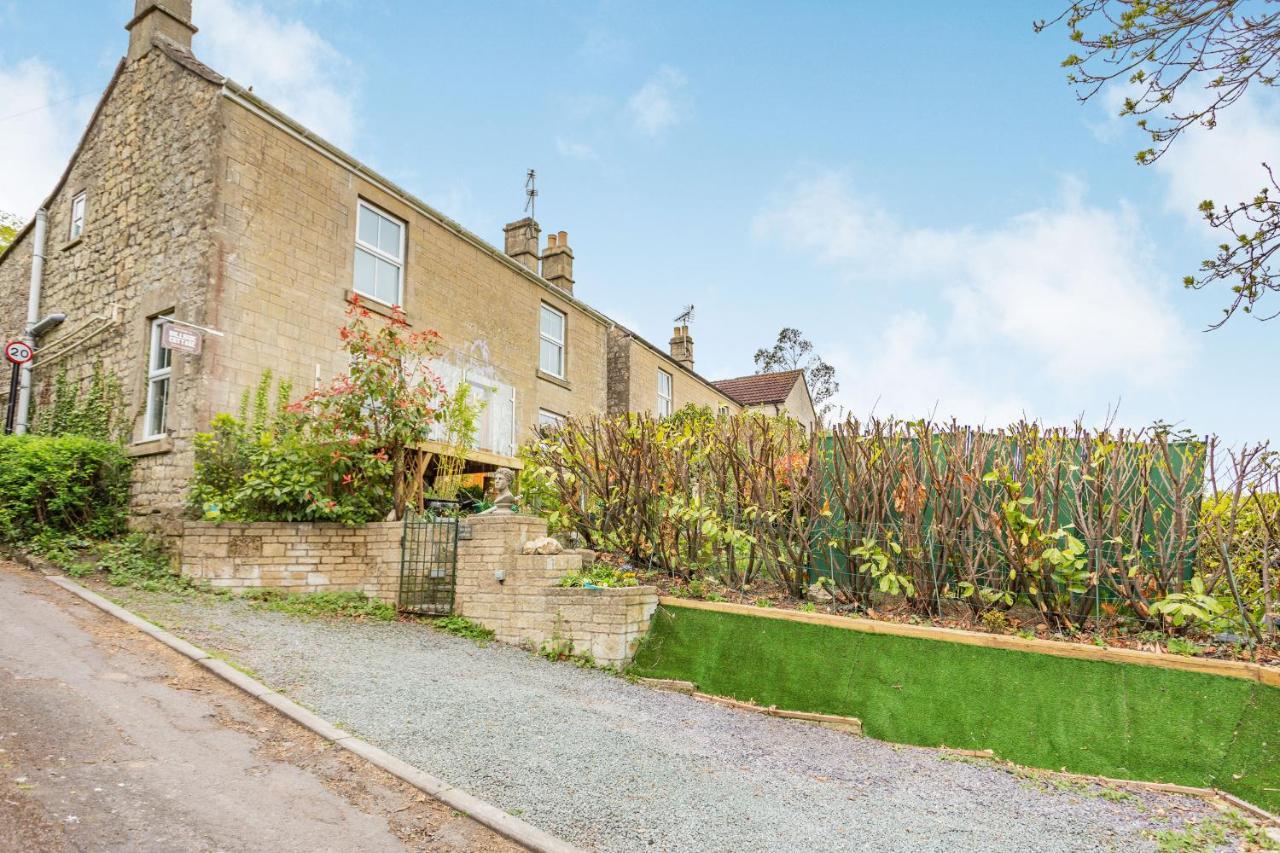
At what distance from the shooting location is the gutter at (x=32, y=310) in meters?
12.3

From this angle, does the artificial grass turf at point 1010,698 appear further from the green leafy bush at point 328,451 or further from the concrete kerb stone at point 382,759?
the green leafy bush at point 328,451

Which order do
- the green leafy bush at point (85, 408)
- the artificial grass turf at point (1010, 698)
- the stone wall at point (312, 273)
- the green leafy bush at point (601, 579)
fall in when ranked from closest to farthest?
the artificial grass turf at point (1010, 698), the green leafy bush at point (601, 579), the stone wall at point (312, 273), the green leafy bush at point (85, 408)

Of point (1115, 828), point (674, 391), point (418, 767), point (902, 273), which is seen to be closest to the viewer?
point (1115, 828)

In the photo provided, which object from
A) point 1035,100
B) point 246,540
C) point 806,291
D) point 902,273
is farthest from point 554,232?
point 1035,100

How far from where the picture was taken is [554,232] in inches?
752

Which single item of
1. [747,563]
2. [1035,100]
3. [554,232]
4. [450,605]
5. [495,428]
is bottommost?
[450,605]

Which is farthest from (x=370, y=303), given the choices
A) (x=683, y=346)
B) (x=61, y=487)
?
(x=683, y=346)

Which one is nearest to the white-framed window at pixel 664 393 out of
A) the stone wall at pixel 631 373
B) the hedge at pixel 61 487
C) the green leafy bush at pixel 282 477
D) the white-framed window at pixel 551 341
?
the stone wall at pixel 631 373

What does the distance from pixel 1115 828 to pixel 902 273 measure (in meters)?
8.45

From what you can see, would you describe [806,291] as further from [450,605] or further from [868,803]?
[868,803]

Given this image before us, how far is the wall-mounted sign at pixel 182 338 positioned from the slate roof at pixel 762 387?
20.5 metres

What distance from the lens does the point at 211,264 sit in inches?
391

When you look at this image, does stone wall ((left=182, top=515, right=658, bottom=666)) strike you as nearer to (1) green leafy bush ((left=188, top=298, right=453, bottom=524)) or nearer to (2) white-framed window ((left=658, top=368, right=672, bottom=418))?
(1) green leafy bush ((left=188, top=298, right=453, bottom=524))

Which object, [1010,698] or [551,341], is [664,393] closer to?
[551,341]
